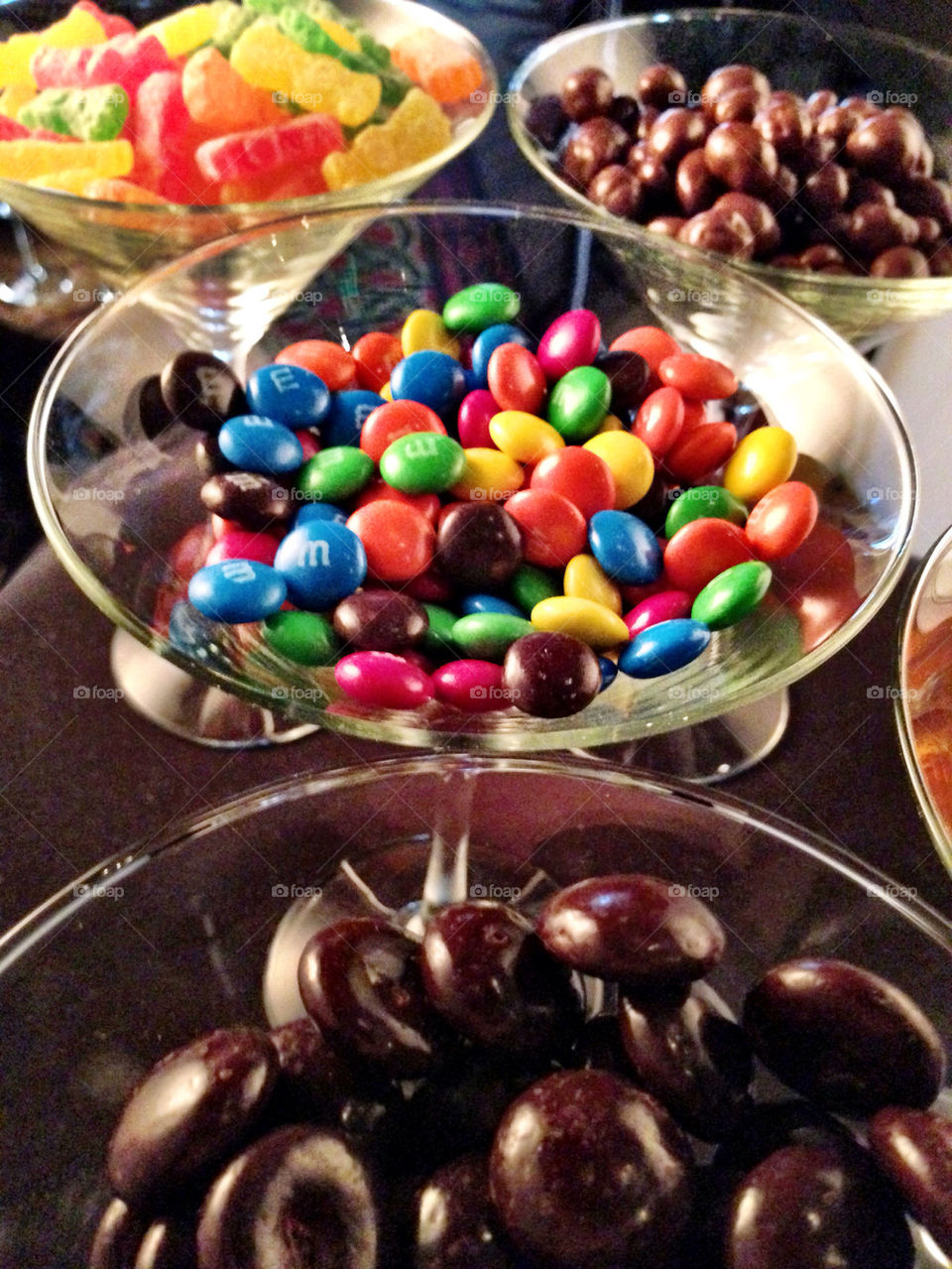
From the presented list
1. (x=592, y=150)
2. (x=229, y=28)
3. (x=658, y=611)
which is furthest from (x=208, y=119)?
(x=658, y=611)

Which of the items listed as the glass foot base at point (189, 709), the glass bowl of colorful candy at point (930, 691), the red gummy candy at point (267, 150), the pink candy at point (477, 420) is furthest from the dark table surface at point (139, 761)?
the red gummy candy at point (267, 150)

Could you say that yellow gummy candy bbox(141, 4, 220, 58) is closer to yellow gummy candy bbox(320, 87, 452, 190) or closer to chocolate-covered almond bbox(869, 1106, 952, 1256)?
yellow gummy candy bbox(320, 87, 452, 190)

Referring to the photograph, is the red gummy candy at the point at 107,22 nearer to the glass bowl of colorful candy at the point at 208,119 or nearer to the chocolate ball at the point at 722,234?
the glass bowl of colorful candy at the point at 208,119

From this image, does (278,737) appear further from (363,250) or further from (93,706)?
(363,250)

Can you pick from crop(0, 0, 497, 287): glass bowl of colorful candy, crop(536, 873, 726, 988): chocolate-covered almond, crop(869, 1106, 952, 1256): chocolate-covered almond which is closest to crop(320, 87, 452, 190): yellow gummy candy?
crop(0, 0, 497, 287): glass bowl of colorful candy

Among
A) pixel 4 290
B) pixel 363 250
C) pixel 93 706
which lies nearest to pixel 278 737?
pixel 93 706
